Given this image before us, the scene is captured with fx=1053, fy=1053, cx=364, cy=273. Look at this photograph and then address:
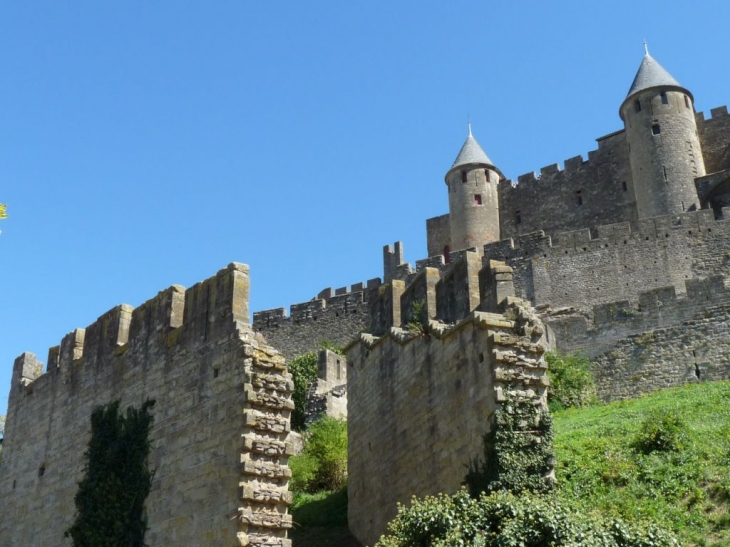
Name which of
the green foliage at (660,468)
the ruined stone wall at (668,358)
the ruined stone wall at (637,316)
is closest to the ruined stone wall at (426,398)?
the green foliage at (660,468)

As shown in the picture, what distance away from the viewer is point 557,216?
48781 millimetres

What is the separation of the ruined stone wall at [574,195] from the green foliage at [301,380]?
1395cm

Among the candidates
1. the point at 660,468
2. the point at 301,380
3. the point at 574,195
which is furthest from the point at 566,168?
the point at 660,468

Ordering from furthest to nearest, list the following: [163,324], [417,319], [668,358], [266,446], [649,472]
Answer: [668,358] → [417,319] → [649,472] → [163,324] → [266,446]

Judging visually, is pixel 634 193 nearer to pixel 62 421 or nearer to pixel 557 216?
pixel 557 216

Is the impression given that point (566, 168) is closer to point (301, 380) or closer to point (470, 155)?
point (470, 155)

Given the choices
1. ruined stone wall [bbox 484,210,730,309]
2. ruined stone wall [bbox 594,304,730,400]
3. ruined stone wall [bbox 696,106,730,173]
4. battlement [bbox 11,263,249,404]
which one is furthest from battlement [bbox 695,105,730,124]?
battlement [bbox 11,263,249,404]

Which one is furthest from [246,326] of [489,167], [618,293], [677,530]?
[489,167]

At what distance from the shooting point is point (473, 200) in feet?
162

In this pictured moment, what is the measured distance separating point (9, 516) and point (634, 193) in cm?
3455

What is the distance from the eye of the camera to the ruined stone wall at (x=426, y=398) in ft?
45.9

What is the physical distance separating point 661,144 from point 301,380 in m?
19.6

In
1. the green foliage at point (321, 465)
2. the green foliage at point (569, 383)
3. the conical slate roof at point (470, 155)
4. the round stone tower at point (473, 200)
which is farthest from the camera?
the conical slate roof at point (470, 155)

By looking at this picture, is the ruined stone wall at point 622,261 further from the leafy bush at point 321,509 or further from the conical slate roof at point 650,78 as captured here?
the leafy bush at point 321,509
